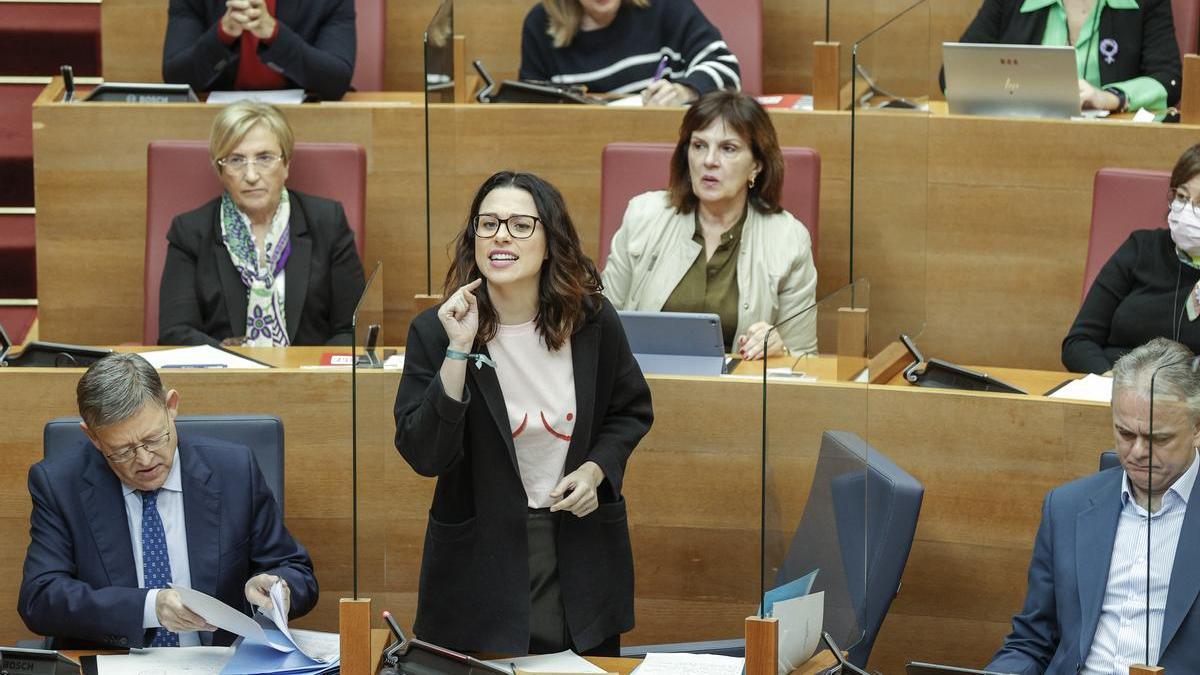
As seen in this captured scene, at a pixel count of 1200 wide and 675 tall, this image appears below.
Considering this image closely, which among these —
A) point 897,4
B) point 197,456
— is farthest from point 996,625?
point 897,4

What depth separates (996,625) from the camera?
277cm

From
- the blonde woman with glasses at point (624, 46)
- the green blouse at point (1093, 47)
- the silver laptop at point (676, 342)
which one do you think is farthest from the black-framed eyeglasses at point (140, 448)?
the green blouse at point (1093, 47)

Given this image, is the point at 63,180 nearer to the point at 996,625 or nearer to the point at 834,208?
the point at 834,208

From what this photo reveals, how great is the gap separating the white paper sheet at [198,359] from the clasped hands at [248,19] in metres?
1.00

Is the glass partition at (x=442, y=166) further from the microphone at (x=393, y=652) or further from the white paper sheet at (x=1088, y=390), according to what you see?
the microphone at (x=393, y=652)

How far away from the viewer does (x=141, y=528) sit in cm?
244

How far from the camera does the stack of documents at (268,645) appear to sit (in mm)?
2115

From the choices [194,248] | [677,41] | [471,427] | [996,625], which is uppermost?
[677,41]

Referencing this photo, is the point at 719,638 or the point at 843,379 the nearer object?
the point at 843,379

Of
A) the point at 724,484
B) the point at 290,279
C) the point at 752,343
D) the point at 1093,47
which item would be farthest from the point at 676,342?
the point at 1093,47

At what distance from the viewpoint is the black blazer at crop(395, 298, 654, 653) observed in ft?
6.98

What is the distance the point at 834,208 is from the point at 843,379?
160cm

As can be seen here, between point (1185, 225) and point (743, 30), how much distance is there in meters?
1.40

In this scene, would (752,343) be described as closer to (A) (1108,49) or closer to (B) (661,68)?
(B) (661,68)
